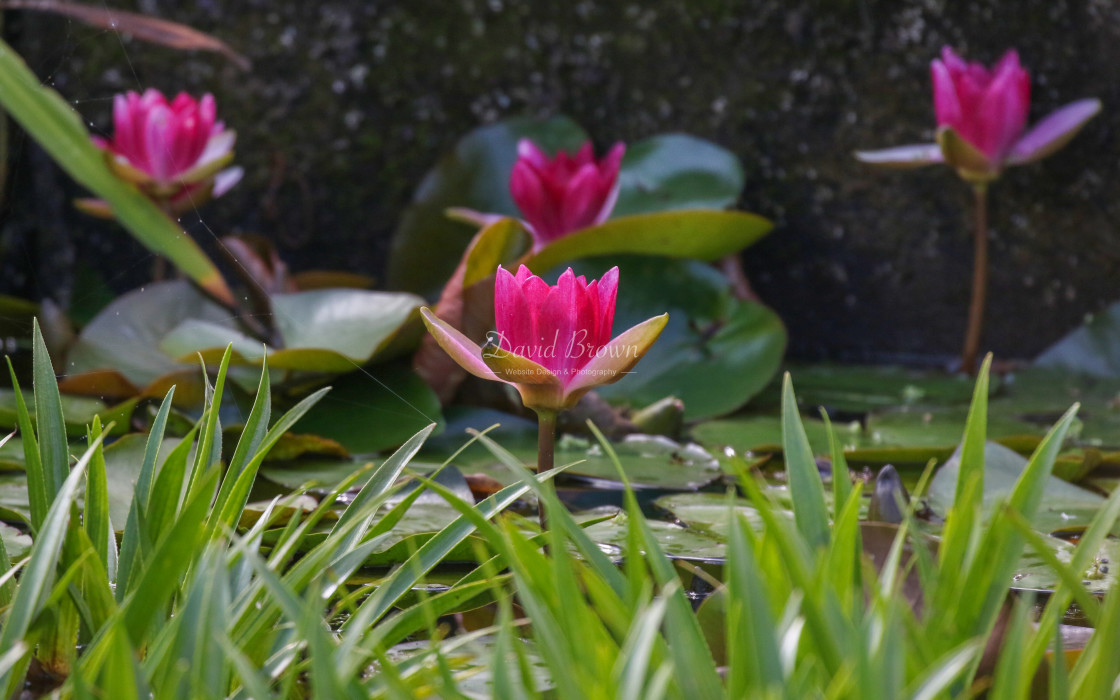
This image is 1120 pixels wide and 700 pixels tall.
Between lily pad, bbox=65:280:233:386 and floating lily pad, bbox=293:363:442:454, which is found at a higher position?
lily pad, bbox=65:280:233:386

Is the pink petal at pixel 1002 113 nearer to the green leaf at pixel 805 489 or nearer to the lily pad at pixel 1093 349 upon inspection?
the lily pad at pixel 1093 349

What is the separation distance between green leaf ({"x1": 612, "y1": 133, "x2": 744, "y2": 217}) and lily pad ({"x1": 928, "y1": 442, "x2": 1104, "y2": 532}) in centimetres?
75

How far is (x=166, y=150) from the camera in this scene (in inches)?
48.1

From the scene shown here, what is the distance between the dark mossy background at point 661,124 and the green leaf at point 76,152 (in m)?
0.89

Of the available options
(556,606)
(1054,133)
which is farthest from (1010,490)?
(1054,133)

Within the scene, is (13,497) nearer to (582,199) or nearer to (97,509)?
(97,509)

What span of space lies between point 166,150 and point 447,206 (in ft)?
1.46

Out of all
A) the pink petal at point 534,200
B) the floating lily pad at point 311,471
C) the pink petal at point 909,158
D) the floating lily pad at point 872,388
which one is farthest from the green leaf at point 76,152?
the pink petal at point 909,158

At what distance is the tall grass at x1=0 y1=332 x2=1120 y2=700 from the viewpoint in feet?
0.99

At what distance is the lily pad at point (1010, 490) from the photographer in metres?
0.73

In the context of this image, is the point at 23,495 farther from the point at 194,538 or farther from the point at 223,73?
the point at 223,73

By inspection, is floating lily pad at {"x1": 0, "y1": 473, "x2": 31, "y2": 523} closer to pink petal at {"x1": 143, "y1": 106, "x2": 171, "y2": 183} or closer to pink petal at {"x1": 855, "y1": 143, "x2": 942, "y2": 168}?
pink petal at {"x1": 143, "y1": 106, "x2": 171, "y2": 183}

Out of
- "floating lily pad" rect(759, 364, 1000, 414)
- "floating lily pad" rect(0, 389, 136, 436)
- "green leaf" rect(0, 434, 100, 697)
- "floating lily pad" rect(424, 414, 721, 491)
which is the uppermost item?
"green leaf" rect(0, 434, 100, 697)

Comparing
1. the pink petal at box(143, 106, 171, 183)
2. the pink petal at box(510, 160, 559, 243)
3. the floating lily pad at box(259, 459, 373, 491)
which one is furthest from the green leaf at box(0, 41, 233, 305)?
the pink petal at box(510, 160, 559, 243)
